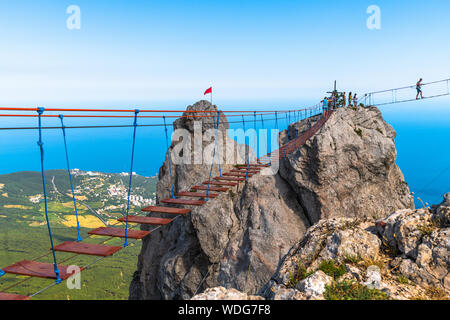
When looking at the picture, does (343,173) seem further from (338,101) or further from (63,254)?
(63,254)

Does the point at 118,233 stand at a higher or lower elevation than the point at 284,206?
higher

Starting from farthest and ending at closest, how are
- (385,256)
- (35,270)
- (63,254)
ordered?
(63,254) → (35,270) → (385,256)

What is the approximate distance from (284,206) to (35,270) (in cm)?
1381

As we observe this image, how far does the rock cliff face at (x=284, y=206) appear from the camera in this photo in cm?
1638

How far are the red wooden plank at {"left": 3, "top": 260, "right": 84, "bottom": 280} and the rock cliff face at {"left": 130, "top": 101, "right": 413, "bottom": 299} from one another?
11.2 metres

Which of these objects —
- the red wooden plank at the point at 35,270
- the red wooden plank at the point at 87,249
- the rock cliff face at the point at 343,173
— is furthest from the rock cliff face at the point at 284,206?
the red wooden plank at the point at 35,270

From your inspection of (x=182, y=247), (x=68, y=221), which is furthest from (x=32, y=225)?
(x=182, y=247)

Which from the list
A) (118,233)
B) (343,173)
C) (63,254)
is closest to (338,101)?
(343,173)

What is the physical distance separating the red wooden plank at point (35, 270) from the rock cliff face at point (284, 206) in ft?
36.8

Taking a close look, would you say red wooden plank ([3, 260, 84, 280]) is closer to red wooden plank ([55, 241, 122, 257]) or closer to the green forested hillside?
red wooden plank ([55, 241, 122, 257])

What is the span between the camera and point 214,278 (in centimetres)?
1719

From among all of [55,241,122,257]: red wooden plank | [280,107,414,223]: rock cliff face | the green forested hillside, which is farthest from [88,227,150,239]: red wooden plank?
the green forested hillside

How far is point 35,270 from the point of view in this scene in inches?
231

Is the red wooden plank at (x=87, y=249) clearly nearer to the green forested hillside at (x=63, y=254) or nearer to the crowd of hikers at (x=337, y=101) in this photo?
the crowd of hikers at (x=337, y=101)
